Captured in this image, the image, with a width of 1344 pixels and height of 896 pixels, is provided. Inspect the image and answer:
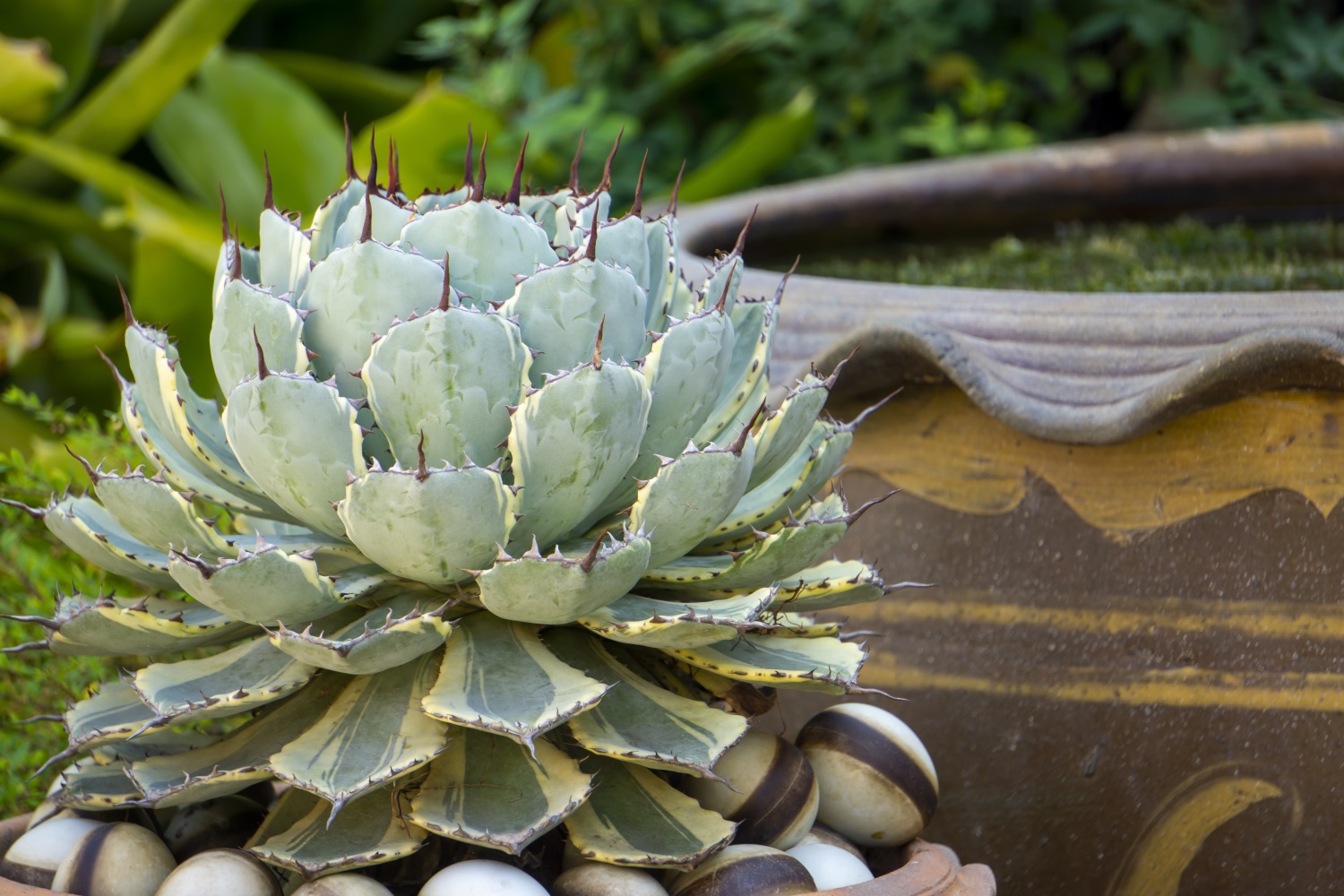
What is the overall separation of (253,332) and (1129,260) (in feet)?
4.45

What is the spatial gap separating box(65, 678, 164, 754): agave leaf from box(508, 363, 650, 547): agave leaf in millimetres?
293

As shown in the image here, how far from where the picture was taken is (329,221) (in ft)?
3.10

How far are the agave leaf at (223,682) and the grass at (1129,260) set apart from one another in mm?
998

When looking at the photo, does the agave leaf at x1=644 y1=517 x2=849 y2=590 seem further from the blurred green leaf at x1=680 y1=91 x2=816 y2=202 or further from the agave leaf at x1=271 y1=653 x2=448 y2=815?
the blurred green leaf at x1=680 y1=91 x2=816 y2=202

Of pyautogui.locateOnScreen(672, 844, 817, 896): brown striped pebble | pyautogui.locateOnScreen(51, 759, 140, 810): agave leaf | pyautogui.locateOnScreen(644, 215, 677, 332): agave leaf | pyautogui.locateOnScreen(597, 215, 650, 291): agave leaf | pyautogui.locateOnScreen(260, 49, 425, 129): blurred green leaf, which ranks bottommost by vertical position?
pyautogui.locateOnScreen(260, 49, 425, 129): blurred green leaf

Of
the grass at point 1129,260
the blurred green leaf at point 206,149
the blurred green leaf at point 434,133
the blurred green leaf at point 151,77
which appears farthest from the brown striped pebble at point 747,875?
the blurred green leaf at point 206,149

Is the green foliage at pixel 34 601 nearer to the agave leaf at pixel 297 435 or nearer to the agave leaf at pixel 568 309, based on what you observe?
the agave leaf at pixel 297 435

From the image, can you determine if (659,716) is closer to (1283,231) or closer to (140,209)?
(1283,231)

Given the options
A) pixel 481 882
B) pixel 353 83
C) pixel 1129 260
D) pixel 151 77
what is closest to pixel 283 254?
pixel 481 882

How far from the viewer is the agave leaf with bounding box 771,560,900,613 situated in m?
0.95

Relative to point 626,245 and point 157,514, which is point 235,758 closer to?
A: point 157,514

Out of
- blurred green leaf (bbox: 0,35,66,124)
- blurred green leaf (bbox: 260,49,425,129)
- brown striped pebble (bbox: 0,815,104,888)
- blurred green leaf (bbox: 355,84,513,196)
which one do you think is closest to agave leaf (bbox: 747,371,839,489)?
brown striped pebble (bbox: 0,815,104,888)

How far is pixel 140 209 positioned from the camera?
2.75m

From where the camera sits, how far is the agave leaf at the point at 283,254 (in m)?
0.91
